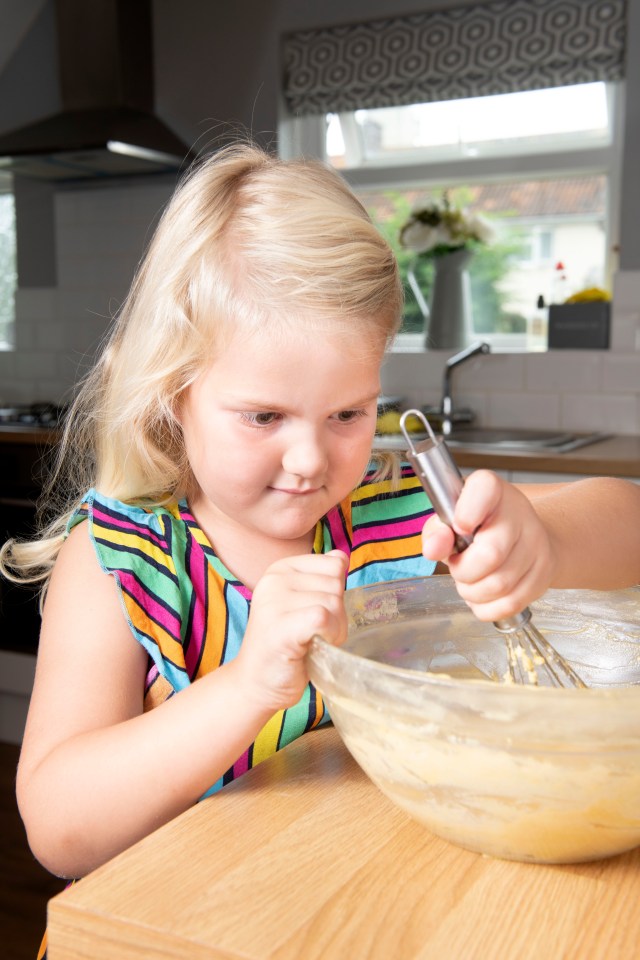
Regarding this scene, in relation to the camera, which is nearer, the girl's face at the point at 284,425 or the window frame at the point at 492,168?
the girl's face at the point at 284,425

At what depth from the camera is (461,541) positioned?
0.56m

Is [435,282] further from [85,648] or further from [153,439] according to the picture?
[85,648]

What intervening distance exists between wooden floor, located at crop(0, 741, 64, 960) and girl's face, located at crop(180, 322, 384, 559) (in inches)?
49.5

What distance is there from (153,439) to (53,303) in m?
2.85

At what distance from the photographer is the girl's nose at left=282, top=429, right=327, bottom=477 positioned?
76 cm

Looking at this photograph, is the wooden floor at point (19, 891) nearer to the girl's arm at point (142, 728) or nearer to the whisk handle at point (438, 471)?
the girl's arm at point (142, 728)

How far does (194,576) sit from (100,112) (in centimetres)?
269

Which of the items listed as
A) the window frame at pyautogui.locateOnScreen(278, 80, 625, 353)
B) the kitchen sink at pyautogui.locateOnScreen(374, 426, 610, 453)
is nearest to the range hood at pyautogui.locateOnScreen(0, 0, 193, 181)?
the window frame at pyautogui.locateOnScreen(278, 80, 625, 353)

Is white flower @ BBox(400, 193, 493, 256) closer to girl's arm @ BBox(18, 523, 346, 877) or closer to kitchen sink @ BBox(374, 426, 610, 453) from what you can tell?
kitchen sink @ BBox(374, 426, 610, 453)

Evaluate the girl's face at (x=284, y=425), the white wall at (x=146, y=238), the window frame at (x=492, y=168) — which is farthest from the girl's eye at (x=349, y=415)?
the window frame at (x=492, y=168)

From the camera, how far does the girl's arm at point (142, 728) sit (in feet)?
1.92

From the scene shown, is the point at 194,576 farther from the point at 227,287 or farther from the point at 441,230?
the point at 441,230

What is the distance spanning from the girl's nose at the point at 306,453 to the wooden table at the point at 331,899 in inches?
11.3

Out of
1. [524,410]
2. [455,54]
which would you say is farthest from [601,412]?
[455,54]
